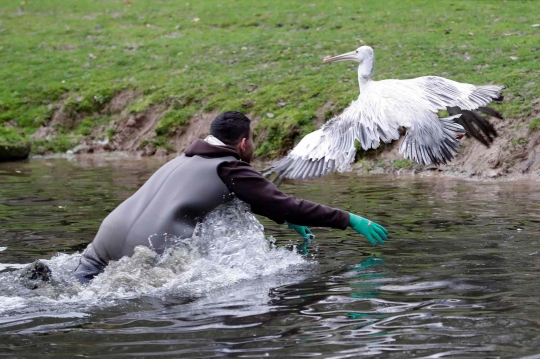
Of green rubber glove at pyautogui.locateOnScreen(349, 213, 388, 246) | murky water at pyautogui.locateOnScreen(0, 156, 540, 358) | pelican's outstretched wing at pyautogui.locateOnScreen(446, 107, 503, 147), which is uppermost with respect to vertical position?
pelican's outstretched wing at pyautogui.locateOnScreen(446, 107, 503, 147)

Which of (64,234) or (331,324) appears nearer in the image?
(331,324)

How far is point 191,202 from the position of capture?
5.91 m

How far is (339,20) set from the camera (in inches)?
795

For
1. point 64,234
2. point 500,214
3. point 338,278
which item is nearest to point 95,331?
point 338,278

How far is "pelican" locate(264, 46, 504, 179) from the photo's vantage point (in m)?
7.61

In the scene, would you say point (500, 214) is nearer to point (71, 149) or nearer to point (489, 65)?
point (489, 65)

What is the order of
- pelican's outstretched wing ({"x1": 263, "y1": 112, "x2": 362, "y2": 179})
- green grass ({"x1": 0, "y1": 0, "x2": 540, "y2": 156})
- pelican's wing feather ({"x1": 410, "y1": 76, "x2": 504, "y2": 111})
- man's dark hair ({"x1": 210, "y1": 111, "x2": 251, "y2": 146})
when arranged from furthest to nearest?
1. green grass ({"x1": 0, "y1": 0, "x2": 540, "y2": 156})
2. pelican's wing feather ({"x1": 410, "y1": 76, "x2": 504, "y2": 111})
3. pelican's outstretched wing ({"x1": 263, "y1": 112, "x2": 362, "y2": 179})
4. man's dark hair ({"x1": 210, "y1": 111, "x2": 251, "y2": 146})

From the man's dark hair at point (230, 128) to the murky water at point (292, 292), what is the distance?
20.2 inches

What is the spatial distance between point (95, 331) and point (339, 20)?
644 inches

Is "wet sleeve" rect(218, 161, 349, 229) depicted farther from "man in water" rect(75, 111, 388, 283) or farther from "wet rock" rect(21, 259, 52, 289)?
"wet rock" rect(21, 259, 52, 289)

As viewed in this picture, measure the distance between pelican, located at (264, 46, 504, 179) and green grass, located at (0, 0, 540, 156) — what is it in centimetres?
420

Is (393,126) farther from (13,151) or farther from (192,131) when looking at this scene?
(13,151)

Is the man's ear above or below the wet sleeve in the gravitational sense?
above

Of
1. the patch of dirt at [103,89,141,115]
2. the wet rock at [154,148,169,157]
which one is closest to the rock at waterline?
the patch of dirt at [103,89,141,115]
